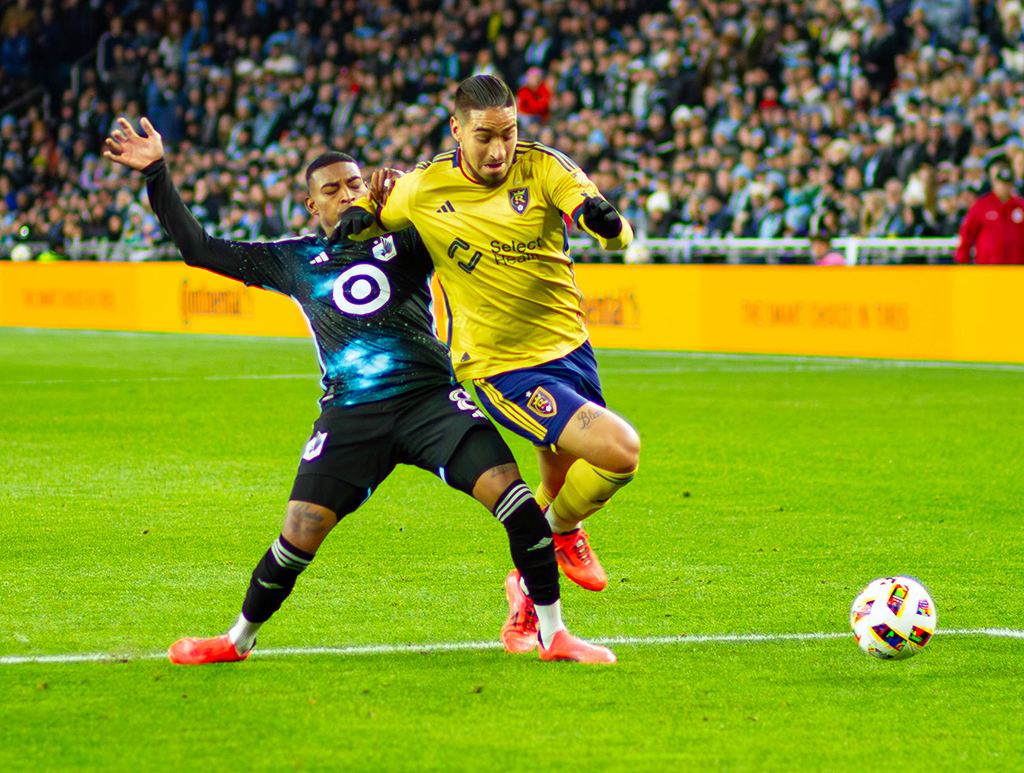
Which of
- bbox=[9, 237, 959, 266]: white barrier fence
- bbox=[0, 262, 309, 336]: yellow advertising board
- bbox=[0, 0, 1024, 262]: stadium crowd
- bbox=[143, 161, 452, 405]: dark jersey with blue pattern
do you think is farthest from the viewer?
bbox=[0, 262, 309, 336]: yellow advertising board

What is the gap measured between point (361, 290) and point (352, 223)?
0.86 feet

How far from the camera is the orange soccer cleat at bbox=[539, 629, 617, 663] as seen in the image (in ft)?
15.2

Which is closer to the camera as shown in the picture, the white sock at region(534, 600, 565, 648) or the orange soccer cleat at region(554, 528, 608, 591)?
the white sock at region(534, 600, 565, 648)

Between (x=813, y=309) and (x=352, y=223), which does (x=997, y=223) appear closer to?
(x=813, y=309)

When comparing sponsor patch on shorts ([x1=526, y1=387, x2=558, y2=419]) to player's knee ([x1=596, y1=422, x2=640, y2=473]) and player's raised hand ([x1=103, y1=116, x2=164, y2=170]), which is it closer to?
player's knee ([x1=596, y1=422, x2=640, y2=473])

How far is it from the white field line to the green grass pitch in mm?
20

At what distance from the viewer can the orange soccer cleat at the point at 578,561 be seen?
5410 millimetres

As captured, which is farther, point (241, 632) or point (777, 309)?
point (777, 309)

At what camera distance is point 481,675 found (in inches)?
177

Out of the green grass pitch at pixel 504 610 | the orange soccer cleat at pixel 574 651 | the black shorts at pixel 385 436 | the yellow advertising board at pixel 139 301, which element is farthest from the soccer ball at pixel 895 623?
the yellow advertising board at pixel 139 301

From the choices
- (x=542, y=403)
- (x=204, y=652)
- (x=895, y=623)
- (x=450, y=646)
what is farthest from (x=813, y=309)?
(x=204, y=652)

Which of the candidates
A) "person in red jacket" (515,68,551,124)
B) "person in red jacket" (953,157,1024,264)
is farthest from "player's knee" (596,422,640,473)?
"person in red jacket" (515,68,551,124)

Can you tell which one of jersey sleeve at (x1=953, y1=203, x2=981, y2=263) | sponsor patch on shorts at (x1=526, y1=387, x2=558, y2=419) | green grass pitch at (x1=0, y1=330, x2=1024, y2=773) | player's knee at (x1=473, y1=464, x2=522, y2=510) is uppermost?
sponsor patch on shorts at (x1=526, y1=387, x2=558, y2=419)

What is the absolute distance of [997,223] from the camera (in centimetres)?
1614
